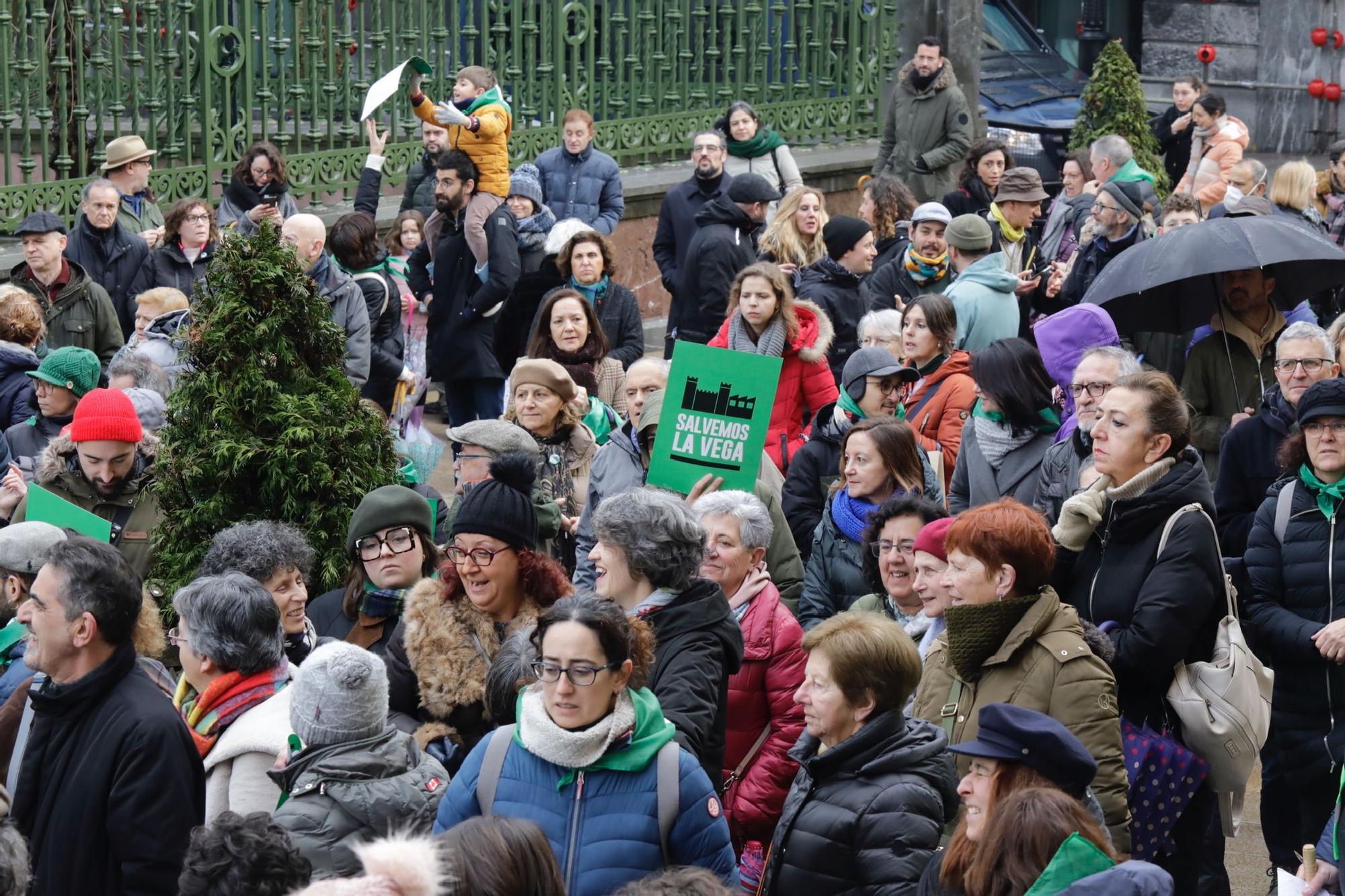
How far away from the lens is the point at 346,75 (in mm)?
13141

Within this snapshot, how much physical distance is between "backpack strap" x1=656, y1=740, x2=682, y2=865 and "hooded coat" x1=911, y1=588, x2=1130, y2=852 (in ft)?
2.83

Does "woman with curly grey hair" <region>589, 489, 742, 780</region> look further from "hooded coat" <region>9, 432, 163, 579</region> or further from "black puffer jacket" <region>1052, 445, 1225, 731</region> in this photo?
"hooded coat" <region>9, 432, 163, 579</region>

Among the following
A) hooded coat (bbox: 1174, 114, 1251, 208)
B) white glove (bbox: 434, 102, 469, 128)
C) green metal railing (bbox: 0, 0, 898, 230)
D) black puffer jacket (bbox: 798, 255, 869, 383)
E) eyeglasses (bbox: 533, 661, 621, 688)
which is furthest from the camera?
hooded coat (bbox: 1174, 114, 1251, 208)

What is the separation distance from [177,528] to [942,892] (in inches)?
122

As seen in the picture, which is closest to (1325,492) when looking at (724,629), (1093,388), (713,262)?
(1093,388)

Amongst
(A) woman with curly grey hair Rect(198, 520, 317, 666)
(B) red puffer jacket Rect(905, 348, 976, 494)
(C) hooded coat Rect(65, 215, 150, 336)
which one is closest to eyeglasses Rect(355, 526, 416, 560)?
(A) woman with curly grey hair Rect(198, 520, 317, 666)

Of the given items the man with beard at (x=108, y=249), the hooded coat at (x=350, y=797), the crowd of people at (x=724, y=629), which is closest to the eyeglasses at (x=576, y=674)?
the crowd of people at (x=724, y=629)

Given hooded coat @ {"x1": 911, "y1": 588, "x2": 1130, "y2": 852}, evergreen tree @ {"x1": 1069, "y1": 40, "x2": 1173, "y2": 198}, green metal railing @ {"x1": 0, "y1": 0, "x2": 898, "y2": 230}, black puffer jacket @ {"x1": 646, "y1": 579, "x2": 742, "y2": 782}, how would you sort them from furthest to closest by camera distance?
evergreen tree @ {"x1": 1069, "y1": 40, "x2": 1173, "y2": 198}, green metal railing @ {"x1": 0, "y1": 0, "x2": 898, "y2": 230}, black puffer jacket @ {"x1": 646, "y1": 579, "x2": 742, "y2": 782}, hooded coat @ {"x1": 911, "y1": 588, "x2": 1130, "y2": 852}

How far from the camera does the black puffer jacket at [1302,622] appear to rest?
583 cm

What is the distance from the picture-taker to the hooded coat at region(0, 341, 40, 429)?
8289 millimetres

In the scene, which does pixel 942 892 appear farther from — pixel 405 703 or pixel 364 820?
pixel 405 703

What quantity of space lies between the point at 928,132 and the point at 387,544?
10.5m

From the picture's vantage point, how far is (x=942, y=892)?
3768mm

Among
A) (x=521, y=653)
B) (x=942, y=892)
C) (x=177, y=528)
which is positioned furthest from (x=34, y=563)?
(x=942, y=892)
